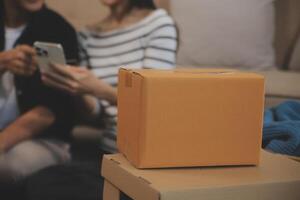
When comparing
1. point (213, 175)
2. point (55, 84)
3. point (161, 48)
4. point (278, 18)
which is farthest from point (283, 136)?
point (278, 18)

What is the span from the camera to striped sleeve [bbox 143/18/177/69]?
176 centimetres

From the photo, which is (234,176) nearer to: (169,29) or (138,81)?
(138,81)

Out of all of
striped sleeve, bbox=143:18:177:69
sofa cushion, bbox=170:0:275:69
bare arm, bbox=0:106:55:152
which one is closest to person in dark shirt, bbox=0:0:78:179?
bare arm, bbox=0:106:55:152

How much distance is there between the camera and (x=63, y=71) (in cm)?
173

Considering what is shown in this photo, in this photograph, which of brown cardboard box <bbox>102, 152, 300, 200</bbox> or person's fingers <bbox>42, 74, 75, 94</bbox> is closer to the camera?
brown cardboard box <bbox>102, 152, 300, 200</bbox>

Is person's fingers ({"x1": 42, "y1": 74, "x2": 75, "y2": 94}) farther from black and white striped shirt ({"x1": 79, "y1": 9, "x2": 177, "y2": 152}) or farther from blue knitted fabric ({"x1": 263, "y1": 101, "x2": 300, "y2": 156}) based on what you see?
blue knitted fabric ({"x1": 263, "y1": 101, "x2": 300, "y2": 156})

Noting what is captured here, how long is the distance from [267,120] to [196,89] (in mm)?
438

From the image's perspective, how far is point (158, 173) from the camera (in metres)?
0.93

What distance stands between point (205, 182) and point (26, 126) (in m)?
1.01

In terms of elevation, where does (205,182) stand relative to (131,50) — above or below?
below

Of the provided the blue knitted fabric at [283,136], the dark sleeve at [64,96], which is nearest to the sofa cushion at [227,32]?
the dark sleeve at [64,96]

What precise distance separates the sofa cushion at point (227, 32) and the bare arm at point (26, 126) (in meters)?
0.61

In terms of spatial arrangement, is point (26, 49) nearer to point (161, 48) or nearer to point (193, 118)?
point (161, 48)

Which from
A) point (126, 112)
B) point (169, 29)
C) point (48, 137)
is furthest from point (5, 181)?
point (126, 112)
